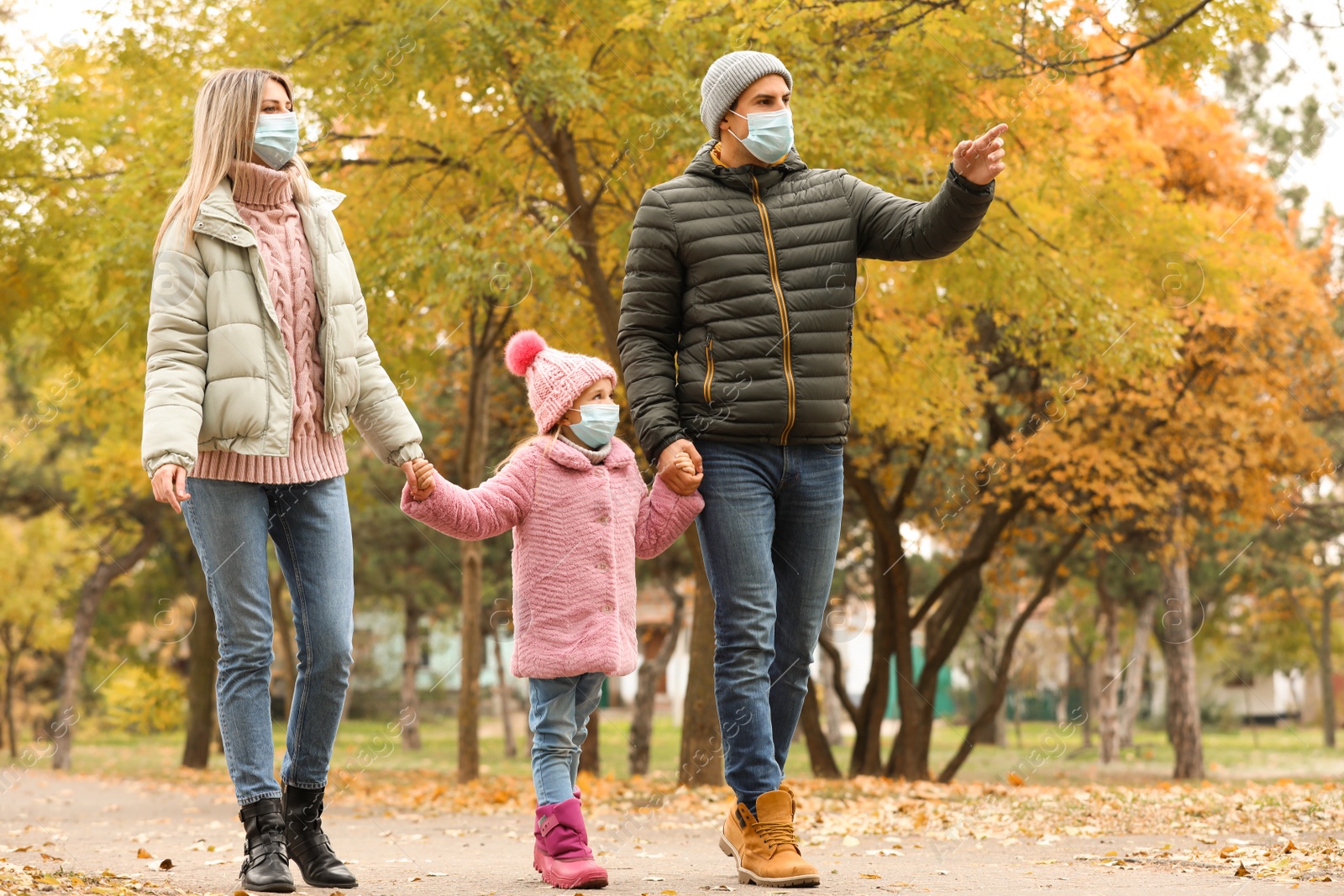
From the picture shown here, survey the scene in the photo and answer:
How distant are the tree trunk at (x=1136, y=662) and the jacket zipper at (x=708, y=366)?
19580 millimetres

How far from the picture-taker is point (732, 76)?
399 cm

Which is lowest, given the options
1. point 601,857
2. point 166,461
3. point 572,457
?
point 601,857

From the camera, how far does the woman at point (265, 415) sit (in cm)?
355

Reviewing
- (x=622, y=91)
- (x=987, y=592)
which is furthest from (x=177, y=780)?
(x=987, y=592)

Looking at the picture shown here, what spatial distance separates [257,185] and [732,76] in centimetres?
142

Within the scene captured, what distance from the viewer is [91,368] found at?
40.2 feet

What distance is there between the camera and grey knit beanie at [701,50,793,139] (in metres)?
3.98

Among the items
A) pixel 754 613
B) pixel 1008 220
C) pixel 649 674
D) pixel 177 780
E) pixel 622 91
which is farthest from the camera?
pixel 649 674

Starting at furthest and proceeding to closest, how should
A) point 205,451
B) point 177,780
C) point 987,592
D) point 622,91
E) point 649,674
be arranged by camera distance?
point 987,592
point 649,674
point 177,780
point 622,91
point 205,451

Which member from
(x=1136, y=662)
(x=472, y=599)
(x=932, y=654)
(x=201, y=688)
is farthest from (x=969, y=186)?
(x=1136, y=662)

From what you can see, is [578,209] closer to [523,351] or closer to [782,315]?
[523,351]

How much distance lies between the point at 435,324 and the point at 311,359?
8.49m

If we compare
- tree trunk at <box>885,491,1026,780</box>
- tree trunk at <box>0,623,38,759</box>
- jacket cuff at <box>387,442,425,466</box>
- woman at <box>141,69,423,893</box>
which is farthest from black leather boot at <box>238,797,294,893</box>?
tree trunk at <box>0,623,38,759</box>

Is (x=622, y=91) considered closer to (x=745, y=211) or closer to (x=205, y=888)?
(x=745, y=211)
